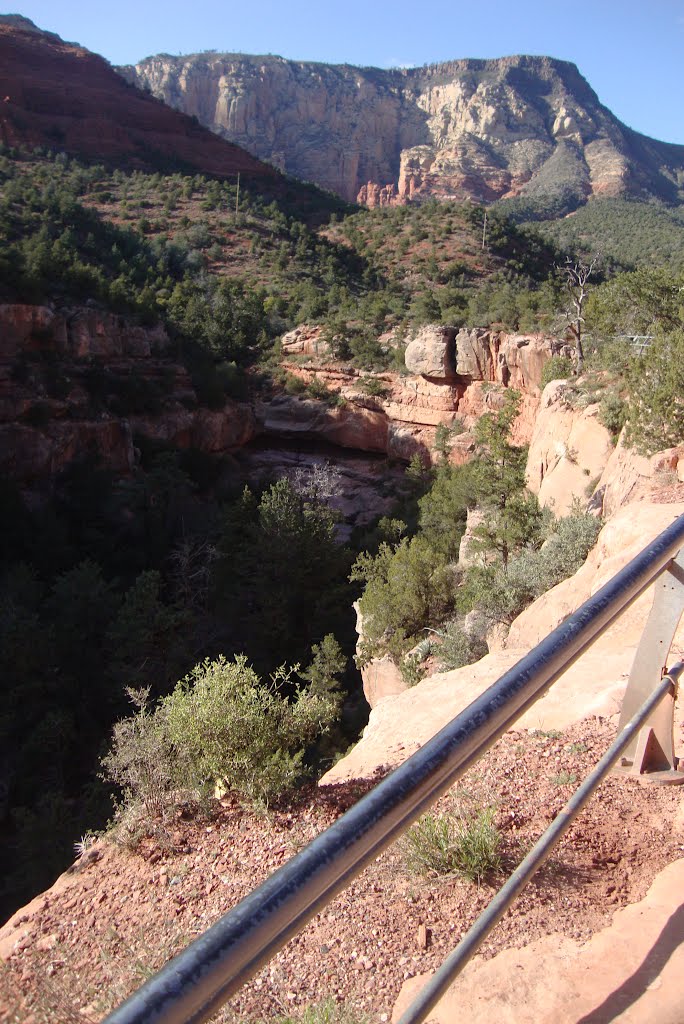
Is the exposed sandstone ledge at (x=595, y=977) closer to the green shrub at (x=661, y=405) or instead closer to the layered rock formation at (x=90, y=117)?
the green shrub at (x=661, y=405)

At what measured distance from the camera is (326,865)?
75 centimetres

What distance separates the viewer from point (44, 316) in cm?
2286

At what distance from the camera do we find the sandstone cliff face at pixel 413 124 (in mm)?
90875

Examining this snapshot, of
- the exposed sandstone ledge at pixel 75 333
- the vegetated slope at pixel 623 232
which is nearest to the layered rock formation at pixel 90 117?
the vegetated slope at pixel 623 232

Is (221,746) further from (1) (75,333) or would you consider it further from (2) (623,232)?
(2) (623,232)

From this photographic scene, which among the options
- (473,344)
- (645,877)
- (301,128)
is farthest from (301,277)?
(301,128)

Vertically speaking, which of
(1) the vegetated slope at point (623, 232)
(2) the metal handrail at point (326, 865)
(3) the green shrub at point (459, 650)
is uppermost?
(1) the vegetated slope at point (623, 232)

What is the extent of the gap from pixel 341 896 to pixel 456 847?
22.1 inches

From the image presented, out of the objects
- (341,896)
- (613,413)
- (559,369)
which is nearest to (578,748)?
(341,896)

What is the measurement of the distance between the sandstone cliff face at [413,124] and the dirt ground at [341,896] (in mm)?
94922

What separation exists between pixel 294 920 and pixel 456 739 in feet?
1.04

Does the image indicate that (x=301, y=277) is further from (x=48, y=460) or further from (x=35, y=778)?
(x=35, y=778)

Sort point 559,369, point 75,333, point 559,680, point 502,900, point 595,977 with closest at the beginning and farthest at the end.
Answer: point 502,900, point 595,977, point 559,680, point 559,369, point 75,333

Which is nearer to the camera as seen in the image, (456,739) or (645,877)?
(456,739)
